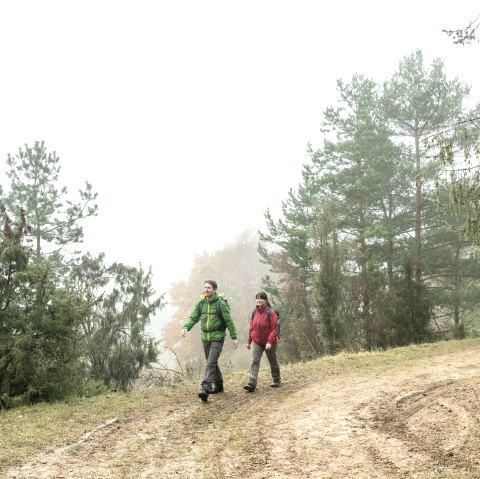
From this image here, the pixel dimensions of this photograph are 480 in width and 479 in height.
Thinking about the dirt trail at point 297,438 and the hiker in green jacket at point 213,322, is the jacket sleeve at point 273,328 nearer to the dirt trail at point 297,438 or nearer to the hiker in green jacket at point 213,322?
the hiker in green jacket at point 213,322

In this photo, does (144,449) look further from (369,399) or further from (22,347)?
(22,347)

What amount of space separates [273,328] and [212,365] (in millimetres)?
1338

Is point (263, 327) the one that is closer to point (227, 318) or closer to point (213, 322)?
point (227, 318)

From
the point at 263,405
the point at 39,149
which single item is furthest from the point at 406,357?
the point at 39,149

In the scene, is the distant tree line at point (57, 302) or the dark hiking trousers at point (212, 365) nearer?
the dark hiking trousers at point (212, 365)

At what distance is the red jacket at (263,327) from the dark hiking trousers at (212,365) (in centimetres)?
→ 71

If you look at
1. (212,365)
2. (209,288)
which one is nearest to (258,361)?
(212,365)

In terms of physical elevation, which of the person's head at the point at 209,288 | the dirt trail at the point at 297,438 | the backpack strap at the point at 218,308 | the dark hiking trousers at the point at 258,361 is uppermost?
the person's head at the point at 209,288

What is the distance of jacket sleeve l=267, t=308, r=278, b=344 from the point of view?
7.80 metres

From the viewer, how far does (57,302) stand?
8211mm

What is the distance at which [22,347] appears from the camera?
7.56 m

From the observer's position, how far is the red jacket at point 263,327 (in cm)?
791

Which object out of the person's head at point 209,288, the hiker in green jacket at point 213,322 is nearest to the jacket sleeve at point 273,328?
the hiker in green jacket at point 213,322

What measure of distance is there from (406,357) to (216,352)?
5.54m
